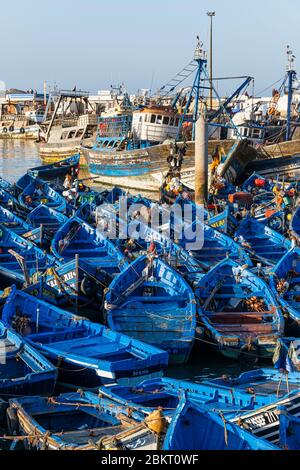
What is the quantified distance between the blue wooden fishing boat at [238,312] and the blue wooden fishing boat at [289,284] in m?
0.40

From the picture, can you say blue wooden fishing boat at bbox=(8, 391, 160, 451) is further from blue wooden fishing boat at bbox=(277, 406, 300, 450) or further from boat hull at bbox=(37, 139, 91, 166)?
boat hull at bbox=(37, 139, 91, 166)

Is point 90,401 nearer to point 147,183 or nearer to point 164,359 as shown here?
point 164,359

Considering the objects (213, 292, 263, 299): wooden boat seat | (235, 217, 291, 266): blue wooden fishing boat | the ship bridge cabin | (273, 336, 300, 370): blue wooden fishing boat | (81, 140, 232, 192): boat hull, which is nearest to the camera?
(273, 336, 300, 370): blue wooden fishing boat

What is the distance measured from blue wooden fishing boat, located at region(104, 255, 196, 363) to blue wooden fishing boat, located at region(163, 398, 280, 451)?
5872mm

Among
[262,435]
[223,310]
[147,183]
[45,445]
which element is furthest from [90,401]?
[147,183]

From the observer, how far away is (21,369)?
15.0m

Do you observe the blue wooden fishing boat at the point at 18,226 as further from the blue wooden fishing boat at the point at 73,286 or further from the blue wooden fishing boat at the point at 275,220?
the blue wooden fishing boat at the point at 275,220

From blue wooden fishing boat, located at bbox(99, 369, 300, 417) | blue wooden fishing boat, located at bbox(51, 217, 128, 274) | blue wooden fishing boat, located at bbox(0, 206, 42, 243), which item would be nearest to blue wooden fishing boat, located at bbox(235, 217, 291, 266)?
blue wooden fishing boat, located at bbox(51, 217, 128, 274)

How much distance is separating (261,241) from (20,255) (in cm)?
917

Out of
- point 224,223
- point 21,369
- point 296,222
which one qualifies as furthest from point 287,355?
point 296,222

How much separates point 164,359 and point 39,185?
72.0ft

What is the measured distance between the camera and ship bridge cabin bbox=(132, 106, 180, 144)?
143 ft

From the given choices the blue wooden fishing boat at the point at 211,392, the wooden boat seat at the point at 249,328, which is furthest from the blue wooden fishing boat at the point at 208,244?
the blue wooden fishing boat at the point at 211,392

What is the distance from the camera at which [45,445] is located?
11148 millimetres
